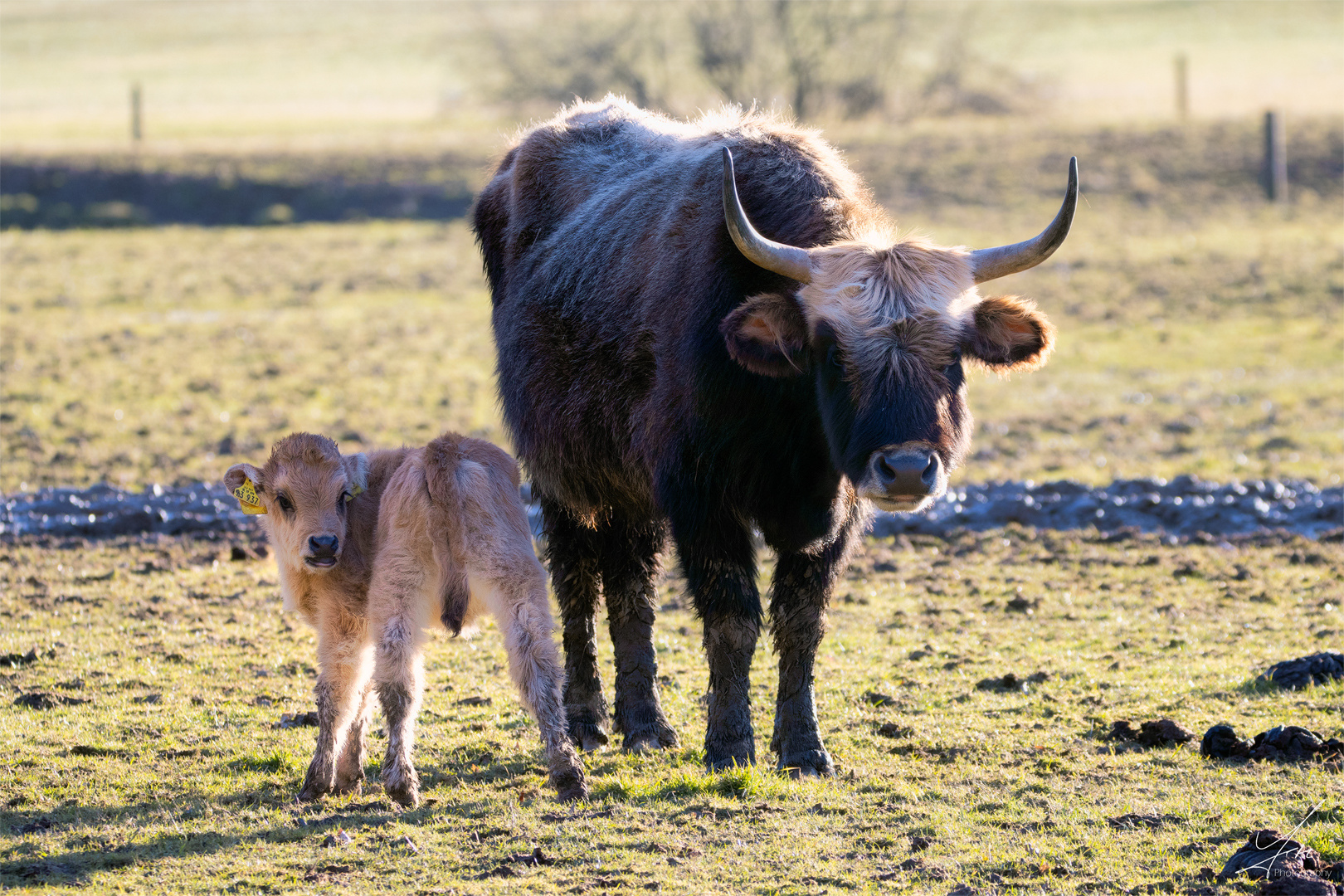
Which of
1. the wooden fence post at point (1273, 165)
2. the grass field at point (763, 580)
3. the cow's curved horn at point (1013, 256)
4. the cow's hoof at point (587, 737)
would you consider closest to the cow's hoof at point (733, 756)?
the grass field at point (763, 580)

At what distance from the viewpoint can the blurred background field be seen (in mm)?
15156

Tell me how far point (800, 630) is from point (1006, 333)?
1.63m

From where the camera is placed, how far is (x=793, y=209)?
6879 mm

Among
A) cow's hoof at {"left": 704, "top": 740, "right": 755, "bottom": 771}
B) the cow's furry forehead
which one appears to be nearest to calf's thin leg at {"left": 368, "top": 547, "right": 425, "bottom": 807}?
cow's hoof at {"left": 704, "top": 740, "right": 755, "bottom": 771}

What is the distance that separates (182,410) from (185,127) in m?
28.3

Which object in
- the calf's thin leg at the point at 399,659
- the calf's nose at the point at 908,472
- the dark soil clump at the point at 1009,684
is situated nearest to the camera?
the calf's nose at the point at 908,472

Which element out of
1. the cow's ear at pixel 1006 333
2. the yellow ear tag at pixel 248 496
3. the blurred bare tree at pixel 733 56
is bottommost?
the yellow ear tag at pixel 248 496

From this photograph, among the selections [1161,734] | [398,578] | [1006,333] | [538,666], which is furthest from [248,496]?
[1161,734]

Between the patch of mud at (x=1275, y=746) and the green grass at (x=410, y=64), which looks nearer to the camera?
the patch of mud at (x=1275, y=746)

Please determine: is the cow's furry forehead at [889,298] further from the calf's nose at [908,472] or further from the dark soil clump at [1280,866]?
the dark soil clump at [1280,866]

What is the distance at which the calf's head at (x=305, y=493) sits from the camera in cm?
636

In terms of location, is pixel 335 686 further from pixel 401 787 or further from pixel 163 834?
pixel 163 834

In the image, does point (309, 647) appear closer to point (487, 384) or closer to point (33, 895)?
point (33, 895)

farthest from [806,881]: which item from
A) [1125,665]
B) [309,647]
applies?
[309,647]
